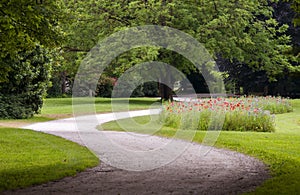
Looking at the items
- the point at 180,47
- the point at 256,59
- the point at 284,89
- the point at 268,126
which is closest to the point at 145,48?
the point at 180,47

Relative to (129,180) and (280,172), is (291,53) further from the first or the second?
(129,180)

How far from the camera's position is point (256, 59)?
31.2 meters

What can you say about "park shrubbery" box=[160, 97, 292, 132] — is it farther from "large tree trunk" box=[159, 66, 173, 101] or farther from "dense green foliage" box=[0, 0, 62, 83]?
"large tree trunk" box=[159, 66, 173, 101]

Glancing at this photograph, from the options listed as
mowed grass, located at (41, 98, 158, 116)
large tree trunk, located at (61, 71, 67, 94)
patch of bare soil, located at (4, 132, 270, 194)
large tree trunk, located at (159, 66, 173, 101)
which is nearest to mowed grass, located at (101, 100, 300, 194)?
patch of bare soil, located at (4, 132, 270, 194)

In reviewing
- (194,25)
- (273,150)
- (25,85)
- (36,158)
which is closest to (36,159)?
(36,158)

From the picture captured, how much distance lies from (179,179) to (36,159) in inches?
131

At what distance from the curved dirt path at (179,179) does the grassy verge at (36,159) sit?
326 millimetres

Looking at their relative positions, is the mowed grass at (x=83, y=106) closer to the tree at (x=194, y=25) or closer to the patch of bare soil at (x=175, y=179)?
the tree at (x=194, y=25)

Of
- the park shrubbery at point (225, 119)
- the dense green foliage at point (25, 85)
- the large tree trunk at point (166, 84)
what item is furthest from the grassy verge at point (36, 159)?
the large tree trunk at point (166, 84)

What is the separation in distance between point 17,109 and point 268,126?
400 inches

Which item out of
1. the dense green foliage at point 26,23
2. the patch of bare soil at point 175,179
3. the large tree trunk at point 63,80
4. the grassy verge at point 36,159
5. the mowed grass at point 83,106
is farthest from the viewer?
the large tree trunk at point 63,80

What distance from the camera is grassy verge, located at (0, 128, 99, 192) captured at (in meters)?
7.57

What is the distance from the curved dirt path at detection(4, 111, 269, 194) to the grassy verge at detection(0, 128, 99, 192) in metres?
0.33

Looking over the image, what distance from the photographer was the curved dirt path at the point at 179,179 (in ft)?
22.0
